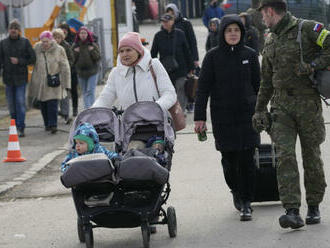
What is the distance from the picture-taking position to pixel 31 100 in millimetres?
16547

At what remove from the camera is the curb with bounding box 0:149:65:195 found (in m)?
11.3

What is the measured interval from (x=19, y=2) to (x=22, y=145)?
375 centimetres

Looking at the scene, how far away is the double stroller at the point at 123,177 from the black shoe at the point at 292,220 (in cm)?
88

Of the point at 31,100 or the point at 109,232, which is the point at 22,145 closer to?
the point at 31,100

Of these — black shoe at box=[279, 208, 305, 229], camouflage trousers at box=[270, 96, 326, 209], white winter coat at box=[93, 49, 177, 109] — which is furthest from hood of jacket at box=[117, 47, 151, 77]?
black shoe at box=[279, 208, 305, 229]

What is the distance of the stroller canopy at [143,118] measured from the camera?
813 cm

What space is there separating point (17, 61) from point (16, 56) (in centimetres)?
10

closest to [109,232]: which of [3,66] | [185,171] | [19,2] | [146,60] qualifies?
[146,60]

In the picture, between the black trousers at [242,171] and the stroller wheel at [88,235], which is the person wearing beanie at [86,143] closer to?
the stroller wheel at [88,235]

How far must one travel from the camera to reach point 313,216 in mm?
8312

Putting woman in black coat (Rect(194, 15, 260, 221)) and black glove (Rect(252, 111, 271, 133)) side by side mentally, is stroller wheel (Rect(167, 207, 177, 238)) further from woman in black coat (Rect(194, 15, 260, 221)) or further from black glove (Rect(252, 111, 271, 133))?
black glove (Rect(252, 111, 271, 133))

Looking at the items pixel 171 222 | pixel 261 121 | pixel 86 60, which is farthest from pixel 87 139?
pixel 86 60

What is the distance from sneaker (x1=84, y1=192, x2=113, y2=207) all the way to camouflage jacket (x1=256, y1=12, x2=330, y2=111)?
5.55 feet

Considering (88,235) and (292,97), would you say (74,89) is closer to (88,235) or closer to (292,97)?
(292,97)
